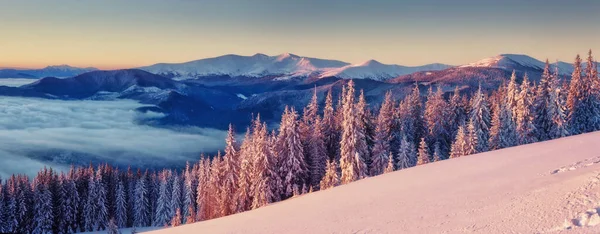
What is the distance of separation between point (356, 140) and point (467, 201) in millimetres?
23499

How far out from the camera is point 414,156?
152ft

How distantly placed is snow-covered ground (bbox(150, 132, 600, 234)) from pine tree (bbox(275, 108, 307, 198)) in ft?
51.8

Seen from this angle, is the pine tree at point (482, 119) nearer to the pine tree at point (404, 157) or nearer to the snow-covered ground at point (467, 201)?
the pine tree at point (404, 157)

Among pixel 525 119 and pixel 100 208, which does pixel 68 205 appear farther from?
pixel 525 119

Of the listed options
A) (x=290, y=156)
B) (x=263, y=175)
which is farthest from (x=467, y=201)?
(x=263, y=175)

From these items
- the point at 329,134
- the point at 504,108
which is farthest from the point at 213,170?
the point at 504,108

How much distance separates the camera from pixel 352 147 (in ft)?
132

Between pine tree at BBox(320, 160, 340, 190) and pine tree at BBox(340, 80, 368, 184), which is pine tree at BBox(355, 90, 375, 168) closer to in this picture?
pine tree at BBox(340, 80, 368, 184)

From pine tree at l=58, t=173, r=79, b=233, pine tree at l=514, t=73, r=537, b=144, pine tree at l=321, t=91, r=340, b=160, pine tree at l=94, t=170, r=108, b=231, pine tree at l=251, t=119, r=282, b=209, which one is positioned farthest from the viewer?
pine tree at l=94, t=170, r=108, b=231

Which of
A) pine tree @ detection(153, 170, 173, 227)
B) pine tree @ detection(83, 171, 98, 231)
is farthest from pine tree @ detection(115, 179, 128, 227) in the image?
pine tree @ detection(153, 170, 173, 227)

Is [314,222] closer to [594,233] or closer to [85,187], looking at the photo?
[594,233]

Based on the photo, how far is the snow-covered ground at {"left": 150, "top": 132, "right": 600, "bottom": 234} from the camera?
12.6 m

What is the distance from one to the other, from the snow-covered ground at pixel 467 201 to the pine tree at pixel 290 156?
15783mm

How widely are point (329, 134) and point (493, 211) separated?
118ft
